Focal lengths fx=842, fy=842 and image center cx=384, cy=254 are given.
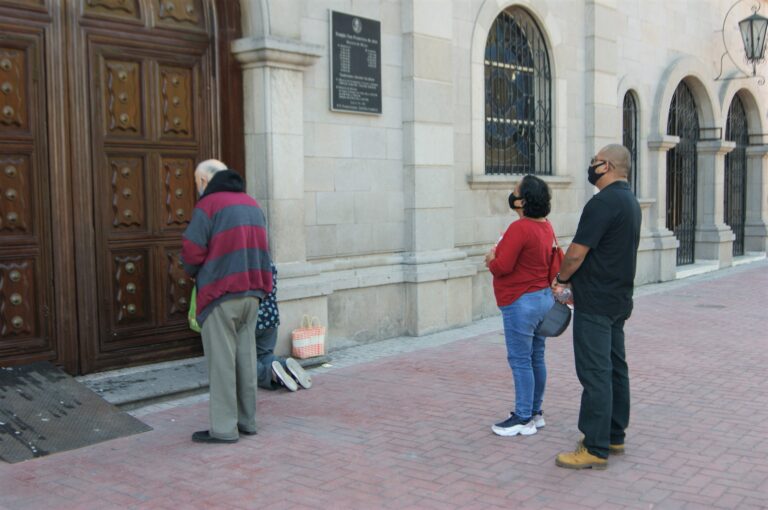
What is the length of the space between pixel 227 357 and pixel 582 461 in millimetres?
2375

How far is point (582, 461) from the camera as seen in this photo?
5.06 m

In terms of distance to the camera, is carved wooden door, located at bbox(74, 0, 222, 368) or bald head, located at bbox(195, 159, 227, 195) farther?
carved wooden door, located at bbox(74, 0, 222, 368)

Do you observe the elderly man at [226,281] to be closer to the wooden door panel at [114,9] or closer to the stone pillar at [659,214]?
the wooden door panel at [114,9]

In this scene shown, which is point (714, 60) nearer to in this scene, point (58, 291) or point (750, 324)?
point (750, 324)

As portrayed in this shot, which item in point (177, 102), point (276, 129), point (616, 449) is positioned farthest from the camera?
point (276, 129)

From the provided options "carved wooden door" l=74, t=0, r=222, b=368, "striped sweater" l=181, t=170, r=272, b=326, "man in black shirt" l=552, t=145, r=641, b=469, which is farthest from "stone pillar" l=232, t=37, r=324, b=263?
"man in black shirt" l=552, t=145, r=641, b=469

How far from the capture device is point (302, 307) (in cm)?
821

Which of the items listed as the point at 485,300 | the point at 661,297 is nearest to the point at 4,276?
the point at 485,300

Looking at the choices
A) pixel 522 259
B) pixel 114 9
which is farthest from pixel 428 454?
pixel 114 9

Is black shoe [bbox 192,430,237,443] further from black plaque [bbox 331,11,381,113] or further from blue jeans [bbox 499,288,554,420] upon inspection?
black plaque [bbox 331,11,381,113]

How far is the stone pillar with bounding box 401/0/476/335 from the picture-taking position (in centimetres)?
959

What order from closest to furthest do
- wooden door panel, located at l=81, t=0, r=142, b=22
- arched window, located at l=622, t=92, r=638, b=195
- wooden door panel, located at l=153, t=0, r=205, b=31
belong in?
wooden door panel, located at l=81, t=0, r=142, b=22
wooden door panel, located at l=153, t=0, r=205, b=31
arched window, located at l=622, t=92, r=638, b=195

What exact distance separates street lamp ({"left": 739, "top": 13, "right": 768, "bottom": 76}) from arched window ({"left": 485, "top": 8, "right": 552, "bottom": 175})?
22.6 ft

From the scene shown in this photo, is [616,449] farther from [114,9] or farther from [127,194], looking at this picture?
[114,9]
